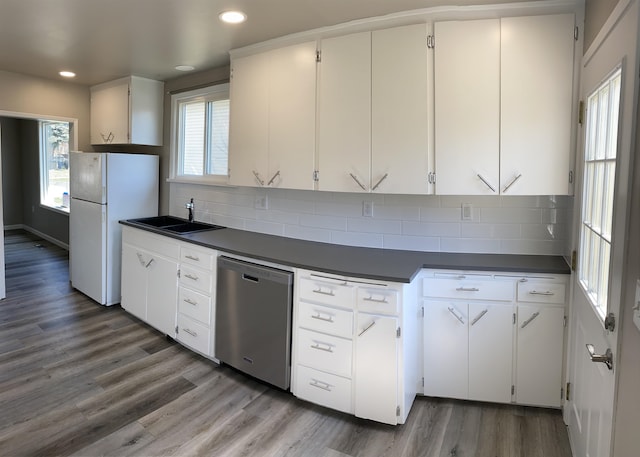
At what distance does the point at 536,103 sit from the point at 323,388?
1995 millimetres

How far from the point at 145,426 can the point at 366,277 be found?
147cm

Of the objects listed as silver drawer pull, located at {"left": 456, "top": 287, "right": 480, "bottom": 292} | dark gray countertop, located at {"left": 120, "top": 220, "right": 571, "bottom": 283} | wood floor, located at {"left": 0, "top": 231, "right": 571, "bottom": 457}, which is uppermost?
dark gray countertop, located at {"left": 120, "top": 220, "right": 571, "bottom": 283}

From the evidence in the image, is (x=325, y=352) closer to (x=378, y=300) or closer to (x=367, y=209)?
(x=378, y=300)

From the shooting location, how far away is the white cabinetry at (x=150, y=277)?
3.30m

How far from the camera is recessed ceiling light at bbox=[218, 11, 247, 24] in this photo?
251 cm

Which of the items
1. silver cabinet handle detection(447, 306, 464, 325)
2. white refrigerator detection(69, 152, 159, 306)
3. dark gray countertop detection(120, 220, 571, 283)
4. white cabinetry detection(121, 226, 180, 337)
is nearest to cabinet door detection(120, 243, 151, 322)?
white cabinetry detection(121, 226, 180, 337)

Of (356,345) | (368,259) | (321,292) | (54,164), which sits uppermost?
(54,164)

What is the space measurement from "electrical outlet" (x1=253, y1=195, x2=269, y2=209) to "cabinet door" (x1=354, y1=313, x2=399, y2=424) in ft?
5.11

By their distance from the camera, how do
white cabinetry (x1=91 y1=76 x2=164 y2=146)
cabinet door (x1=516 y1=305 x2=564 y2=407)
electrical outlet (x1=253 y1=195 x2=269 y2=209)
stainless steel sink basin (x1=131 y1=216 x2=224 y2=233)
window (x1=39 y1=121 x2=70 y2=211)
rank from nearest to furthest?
1. cabinet door (x1=516 y1=305 x2=564 y2=407)
2. electrical outlet (x1=253 y1=195 x2=269 y2=209)
3. stainless steel sink basin (x1=131 y1=216 x2=224 y2=233)
4. white cabinetry (x1=91 y1=76 x2=164 y2=146)
5. window (x1=39 y1=121 x2=70 y2=211)

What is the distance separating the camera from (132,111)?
420 centimetres

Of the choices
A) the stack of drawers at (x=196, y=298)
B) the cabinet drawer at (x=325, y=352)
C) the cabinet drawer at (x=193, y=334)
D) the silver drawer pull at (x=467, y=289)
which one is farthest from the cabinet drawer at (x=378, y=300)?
the cabinet drawer at (x=193, y=334)

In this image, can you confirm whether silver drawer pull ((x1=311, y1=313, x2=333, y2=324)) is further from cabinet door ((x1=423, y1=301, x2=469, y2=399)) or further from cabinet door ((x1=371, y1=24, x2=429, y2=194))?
cabinet door ((x1=371, y1=24, x2=429, y2=194))

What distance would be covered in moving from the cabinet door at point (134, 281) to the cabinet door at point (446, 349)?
94.2 inches

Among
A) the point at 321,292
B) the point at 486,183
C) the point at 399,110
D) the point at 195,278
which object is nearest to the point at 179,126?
the point at 195,278
